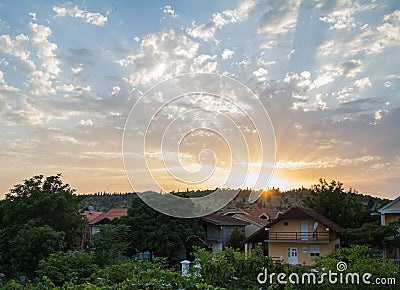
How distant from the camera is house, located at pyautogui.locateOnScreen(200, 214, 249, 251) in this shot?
2925 centimetres

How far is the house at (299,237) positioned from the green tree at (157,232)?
393cm

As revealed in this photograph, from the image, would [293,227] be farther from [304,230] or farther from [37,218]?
[37,218]

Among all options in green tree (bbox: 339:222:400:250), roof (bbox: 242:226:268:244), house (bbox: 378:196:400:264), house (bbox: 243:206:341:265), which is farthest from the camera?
roof (bbox: 242:226:268:244)

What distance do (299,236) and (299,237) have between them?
54 mm

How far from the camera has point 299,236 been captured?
77.2ft

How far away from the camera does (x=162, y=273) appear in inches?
203

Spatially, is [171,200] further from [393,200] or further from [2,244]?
[393,200]

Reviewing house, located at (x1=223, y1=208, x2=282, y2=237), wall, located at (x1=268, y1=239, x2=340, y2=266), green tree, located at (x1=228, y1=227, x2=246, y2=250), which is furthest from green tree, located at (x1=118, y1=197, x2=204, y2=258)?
house, located at (x1=223, y1=208, x2=282, y2=237)

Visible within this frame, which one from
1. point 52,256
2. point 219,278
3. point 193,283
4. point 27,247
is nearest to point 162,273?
point 193,283

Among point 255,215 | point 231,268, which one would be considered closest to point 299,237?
point 255,215

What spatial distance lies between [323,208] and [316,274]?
2137 centimetres

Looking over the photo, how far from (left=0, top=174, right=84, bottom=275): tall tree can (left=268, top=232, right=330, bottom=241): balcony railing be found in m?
10.7

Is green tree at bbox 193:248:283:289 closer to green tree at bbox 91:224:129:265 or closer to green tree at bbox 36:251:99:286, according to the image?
green tree at bbox 36:251:99:286

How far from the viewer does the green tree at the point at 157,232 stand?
2455 cm
